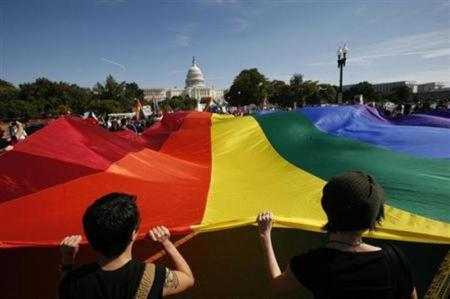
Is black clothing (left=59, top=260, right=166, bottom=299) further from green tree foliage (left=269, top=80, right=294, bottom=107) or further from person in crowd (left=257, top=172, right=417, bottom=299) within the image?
green tree foliage (left=269, top=80, right=294, bottom=107)

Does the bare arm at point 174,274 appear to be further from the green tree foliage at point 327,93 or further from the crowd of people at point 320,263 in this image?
the green tree foliage at point 327,93

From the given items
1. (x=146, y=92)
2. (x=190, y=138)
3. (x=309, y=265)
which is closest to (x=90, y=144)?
(x=190, y=138)

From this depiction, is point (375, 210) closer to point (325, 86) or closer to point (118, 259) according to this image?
point (118, 259)

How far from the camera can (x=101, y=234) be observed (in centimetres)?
164

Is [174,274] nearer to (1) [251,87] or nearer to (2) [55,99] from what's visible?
(2) [55,99]

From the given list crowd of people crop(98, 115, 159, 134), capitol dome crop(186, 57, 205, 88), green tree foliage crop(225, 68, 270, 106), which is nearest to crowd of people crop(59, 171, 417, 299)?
crowd of people crop(98, 115, 159, 134)

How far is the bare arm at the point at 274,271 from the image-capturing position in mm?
1630

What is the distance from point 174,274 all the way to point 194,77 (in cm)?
12557

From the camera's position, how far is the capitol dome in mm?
123375

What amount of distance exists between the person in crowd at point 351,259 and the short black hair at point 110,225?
78 centimetres

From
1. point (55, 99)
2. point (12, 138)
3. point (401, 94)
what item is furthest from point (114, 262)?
point (401, 94)

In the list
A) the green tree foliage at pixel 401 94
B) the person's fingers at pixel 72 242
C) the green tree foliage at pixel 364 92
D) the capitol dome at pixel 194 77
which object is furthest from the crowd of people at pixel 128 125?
the capitol dome at pixel 194 77

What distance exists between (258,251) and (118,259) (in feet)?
5.96

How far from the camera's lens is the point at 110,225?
1648 mm
